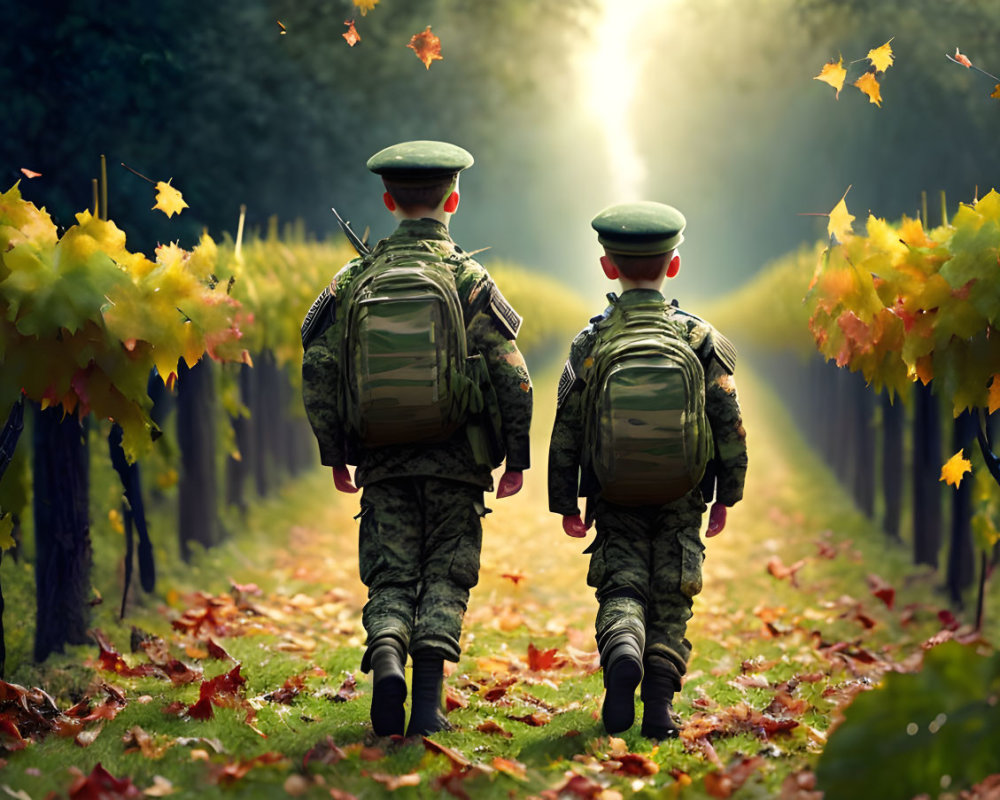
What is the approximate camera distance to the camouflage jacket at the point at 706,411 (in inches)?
175

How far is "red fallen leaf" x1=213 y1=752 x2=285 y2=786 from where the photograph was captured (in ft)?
11.9

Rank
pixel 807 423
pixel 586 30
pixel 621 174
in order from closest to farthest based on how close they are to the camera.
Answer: pixel 807 423 → pixel 586 30 → pixel 621 174

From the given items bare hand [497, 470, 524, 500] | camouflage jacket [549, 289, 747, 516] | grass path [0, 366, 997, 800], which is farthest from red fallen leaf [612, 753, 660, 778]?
bare hand [497, 470, 524, 500]

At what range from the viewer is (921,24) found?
14.3 meters

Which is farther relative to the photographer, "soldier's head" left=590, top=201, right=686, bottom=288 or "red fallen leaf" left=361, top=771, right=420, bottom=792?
"soldier's head" left=590, top=201, right=686, bottom=288

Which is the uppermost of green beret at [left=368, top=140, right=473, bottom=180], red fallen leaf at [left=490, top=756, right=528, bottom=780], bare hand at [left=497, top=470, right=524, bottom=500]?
green beret at [left=368, top=140, right=473, bottom=180]

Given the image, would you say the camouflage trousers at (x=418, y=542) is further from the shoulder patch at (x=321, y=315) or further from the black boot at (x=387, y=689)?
the shoulder patch at (x=321, y=315)

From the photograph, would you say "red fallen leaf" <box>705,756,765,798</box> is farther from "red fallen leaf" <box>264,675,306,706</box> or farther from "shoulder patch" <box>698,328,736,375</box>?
"red fallen leaf" <box>264,675,306,706</box>

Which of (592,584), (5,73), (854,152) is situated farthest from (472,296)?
(854,152)

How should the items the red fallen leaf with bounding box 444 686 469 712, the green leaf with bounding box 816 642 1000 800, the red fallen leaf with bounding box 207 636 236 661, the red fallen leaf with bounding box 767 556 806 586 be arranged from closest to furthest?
the green leaf with bounding box 816 642 1000 800, the red fallen leaf with bounding box 444 686 469 712, the red fallen leaf with bounding box 207 636 236 661, the red fallen leaf with bounding box 767 556 806 586

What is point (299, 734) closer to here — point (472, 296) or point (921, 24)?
point (472, 296)

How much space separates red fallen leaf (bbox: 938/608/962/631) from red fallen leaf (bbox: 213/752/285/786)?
4668 mm

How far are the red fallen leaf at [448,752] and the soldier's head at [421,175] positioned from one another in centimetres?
194

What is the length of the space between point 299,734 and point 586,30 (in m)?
18.3
